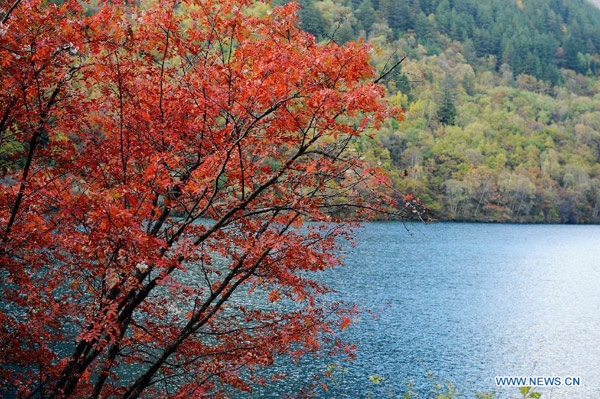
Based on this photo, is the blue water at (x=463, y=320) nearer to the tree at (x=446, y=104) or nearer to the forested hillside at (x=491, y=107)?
A: the forested hillside at (x=491, y=107)

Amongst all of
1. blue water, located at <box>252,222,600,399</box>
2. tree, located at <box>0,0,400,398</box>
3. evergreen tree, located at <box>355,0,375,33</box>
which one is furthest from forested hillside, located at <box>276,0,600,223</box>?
tree, located at <box>0,0,400,398</box>

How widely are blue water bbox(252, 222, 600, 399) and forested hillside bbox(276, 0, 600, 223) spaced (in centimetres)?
1805

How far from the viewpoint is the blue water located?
17422 millimetres

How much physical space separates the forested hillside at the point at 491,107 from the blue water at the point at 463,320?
59.2 feet

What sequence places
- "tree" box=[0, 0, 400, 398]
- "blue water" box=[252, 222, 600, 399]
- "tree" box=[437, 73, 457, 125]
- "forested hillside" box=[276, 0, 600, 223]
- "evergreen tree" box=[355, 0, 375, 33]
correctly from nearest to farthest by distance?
1. "tree" box=[0, 0, 400, 398]
2. "blue water" box=[252, 222, 600, 399]
3. "forested hillside" box=[276, 0, 600, 223]
4. "tree" box=[437, 73, 457, 125]
5. "evergreen tree" box=[355, 0, 375, 33]

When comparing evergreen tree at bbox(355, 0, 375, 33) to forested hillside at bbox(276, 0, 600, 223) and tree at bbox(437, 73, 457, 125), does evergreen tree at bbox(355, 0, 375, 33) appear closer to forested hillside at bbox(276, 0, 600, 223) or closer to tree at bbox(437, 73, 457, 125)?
forested hillside at bbox(276, 0, 600, 223)

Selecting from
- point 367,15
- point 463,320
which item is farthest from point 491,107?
point 463,320

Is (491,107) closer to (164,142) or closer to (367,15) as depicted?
(367,15)

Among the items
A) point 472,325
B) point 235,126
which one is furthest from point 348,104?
point 472,325

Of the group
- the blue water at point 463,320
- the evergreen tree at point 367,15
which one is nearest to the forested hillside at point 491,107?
the evergreen tree at point 367,15

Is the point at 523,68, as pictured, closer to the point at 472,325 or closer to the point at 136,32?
the point at 472,325

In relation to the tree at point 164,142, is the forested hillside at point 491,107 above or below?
above

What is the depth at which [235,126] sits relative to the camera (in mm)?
5094

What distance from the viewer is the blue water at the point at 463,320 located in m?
17.4
